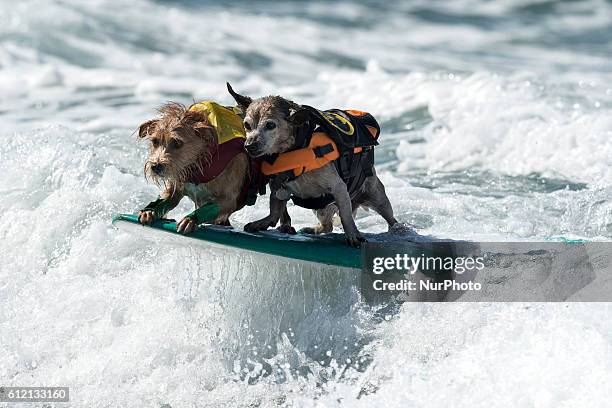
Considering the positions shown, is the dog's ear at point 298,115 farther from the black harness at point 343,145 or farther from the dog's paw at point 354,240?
the dog's paw at point 354,240

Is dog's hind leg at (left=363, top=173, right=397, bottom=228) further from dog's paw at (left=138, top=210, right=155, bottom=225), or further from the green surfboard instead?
dog's paw at (left=138, top=210, right=155, bottom=225)

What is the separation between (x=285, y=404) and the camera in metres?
5.22

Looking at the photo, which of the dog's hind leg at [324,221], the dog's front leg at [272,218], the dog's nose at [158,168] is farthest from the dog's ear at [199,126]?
the dog's hind leg at [324,221]

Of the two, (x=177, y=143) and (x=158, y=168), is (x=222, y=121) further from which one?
(x=158, y=168)

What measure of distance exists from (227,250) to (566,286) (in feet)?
6.61

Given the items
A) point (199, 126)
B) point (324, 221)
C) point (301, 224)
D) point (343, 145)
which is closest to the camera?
point (199, 126)

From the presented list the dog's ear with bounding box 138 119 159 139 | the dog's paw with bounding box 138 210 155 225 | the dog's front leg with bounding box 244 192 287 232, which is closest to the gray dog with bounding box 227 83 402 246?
the dog's front leg with bounding box 244 192 287 232

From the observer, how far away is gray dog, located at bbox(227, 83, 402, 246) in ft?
16.6

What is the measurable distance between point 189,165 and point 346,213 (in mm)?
978

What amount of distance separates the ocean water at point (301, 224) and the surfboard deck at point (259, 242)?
138mm

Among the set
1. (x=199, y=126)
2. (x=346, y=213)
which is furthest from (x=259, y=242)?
(x=199, y=126)

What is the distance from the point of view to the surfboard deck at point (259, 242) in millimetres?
5410

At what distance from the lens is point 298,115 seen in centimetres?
518

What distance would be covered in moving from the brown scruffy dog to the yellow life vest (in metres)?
0.03
